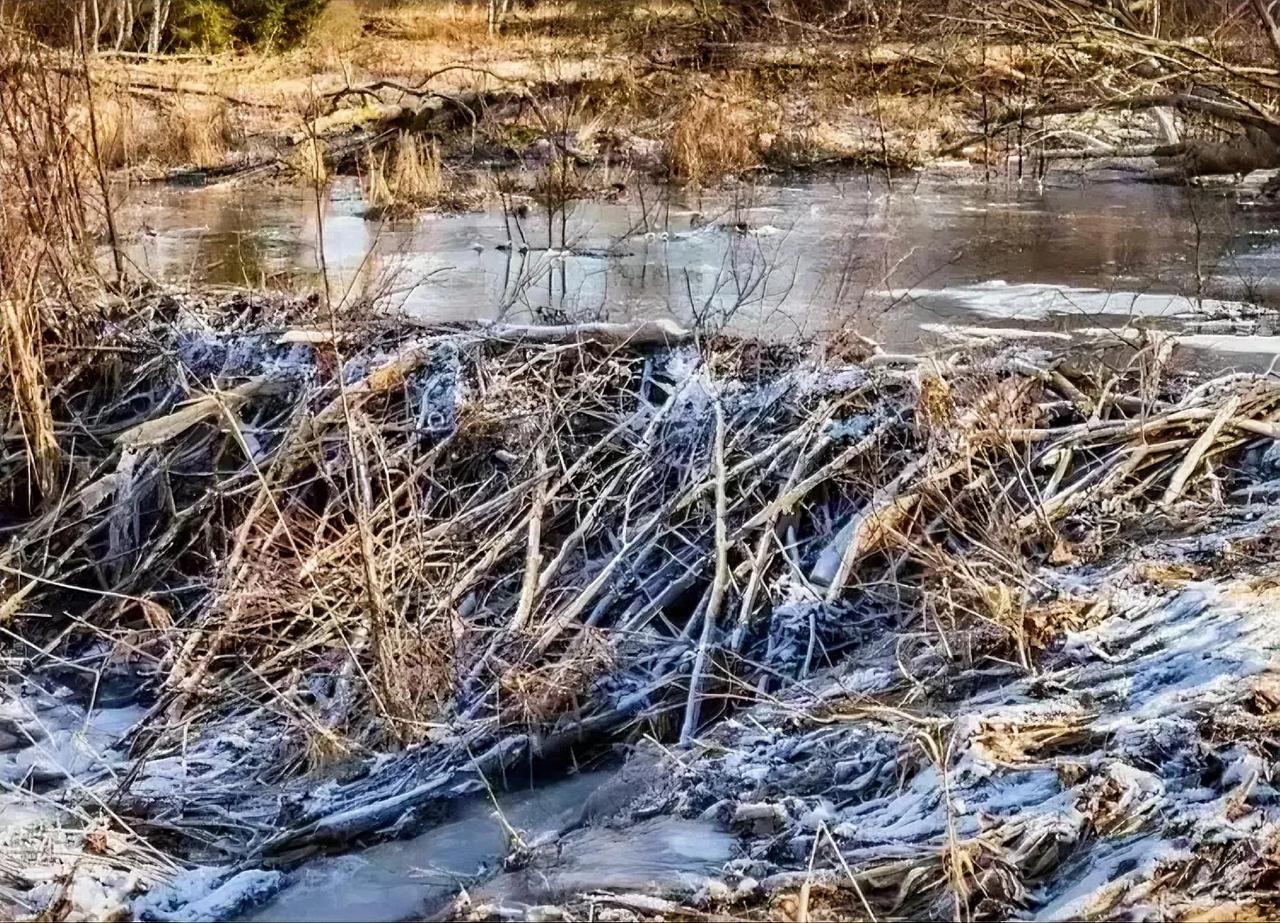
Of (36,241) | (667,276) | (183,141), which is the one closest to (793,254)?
(667,276)

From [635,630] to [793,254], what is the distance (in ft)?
16.2

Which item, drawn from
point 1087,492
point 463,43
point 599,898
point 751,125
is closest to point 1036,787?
point 599,898

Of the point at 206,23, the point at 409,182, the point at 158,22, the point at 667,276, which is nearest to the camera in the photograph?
the point at 667,276

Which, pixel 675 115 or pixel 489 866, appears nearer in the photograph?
pixel 489 866

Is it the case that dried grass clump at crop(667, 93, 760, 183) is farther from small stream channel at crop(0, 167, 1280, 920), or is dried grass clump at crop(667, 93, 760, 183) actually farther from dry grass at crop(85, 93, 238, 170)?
dry grass at crop(85, 93, 238, 170)

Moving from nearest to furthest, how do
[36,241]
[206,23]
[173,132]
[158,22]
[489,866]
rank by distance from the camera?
[489,866] → [36,241] → [173,132] → [158,22] → [206,23]

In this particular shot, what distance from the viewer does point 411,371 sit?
7211 millimetres

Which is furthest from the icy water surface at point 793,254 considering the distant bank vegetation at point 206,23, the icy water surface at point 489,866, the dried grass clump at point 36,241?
the distant bank vegetation at point 206,23

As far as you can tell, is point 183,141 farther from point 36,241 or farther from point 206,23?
point 206,23

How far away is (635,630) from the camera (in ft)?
18.2

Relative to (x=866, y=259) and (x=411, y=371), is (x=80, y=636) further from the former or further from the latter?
(x=866, y=259)

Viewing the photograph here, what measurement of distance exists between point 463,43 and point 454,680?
2005cm

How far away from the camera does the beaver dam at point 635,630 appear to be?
371 cm

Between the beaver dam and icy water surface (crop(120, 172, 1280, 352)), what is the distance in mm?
977
